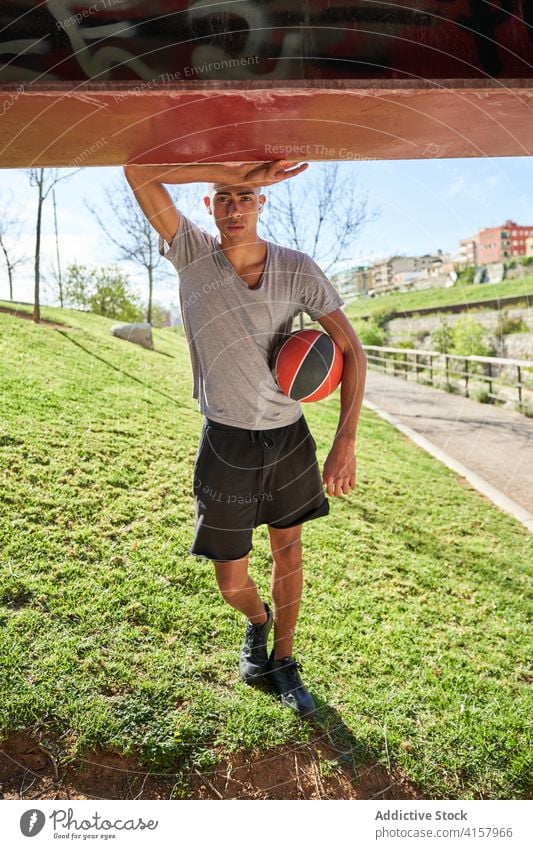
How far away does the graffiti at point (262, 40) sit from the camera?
74.0 inches

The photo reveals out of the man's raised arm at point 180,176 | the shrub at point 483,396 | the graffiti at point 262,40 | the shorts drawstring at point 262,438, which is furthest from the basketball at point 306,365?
the shrub at point 483,396

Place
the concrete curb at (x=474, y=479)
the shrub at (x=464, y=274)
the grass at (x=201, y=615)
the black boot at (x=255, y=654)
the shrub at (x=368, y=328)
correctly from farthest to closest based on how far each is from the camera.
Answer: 1. the shrub at (x=368, y=328)
2. the concrete curb at (x=474, y=479)
3. the shrub at (x=464, y=274)
4. the black boot at (x=255, y=654)
5. the grass at (x=201, y=615)

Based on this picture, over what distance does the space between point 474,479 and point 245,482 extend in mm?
5667

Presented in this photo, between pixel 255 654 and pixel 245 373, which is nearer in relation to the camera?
pixel 245 373

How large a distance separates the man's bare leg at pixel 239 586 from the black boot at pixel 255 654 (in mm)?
68

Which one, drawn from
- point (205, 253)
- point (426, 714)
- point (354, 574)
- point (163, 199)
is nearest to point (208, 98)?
point (163, 199)

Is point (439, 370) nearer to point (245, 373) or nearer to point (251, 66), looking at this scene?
point (245, 373)

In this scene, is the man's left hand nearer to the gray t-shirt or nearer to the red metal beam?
the gray t-shirt

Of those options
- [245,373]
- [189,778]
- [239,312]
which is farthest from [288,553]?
[239,312]

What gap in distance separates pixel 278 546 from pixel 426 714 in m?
1.11

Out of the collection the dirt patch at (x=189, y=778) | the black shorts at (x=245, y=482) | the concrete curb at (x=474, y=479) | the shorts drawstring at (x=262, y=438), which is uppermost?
the shorts drawstring at (x=262, y=438)

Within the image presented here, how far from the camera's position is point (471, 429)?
1091cm

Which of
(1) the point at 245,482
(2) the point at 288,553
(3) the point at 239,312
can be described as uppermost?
(3) the point at 239,312

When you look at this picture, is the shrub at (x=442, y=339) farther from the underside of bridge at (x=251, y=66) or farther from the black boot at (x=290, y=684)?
the underside of bridge at (x=251, y=66)
